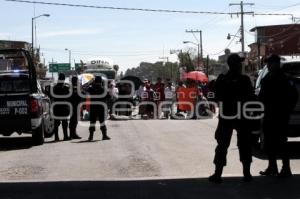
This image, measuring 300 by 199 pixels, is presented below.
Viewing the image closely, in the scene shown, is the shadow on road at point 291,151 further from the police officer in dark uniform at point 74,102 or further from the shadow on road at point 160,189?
the police officer in dark uniform at point 74,102

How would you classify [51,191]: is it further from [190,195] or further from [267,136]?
[267,136]

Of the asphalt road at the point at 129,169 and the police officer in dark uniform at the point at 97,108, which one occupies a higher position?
the police officer in dark uniform at the point at 97,108

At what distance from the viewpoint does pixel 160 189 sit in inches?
356

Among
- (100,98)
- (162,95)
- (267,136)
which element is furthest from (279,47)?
(267,136)

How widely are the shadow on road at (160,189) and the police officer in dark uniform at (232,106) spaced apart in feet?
1.21

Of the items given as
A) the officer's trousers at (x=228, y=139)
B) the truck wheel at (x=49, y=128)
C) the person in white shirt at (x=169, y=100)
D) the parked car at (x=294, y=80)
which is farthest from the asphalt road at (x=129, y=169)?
the person in white shirt at (x=169, y=100)

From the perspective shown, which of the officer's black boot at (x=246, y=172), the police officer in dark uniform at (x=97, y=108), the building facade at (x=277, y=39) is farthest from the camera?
the building facade at (x=277, y=39)

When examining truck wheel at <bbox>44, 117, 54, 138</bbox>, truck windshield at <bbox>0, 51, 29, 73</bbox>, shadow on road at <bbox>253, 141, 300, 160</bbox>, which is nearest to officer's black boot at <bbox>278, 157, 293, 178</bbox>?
shadow on road at <bbox>253, 141, 300, 160</bbox>

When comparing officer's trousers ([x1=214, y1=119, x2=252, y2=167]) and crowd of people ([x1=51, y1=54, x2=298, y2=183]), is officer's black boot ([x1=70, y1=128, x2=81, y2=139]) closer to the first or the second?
crowd of people ([x1=51, y1=54, x2=298, y2=183])

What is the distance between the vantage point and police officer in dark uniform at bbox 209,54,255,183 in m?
9.16

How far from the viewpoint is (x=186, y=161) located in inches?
487

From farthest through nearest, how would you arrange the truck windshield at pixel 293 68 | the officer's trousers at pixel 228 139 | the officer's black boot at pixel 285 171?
the truck windshield at pixel 293 68 → the officer's black boot at pixel 285 171 → the officer's trousers at pixel 228 139

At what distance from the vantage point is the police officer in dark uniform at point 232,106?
30.1 feet

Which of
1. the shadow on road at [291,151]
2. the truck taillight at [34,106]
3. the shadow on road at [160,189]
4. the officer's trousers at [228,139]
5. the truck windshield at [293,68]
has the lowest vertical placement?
the shadow on road at [160,189]
